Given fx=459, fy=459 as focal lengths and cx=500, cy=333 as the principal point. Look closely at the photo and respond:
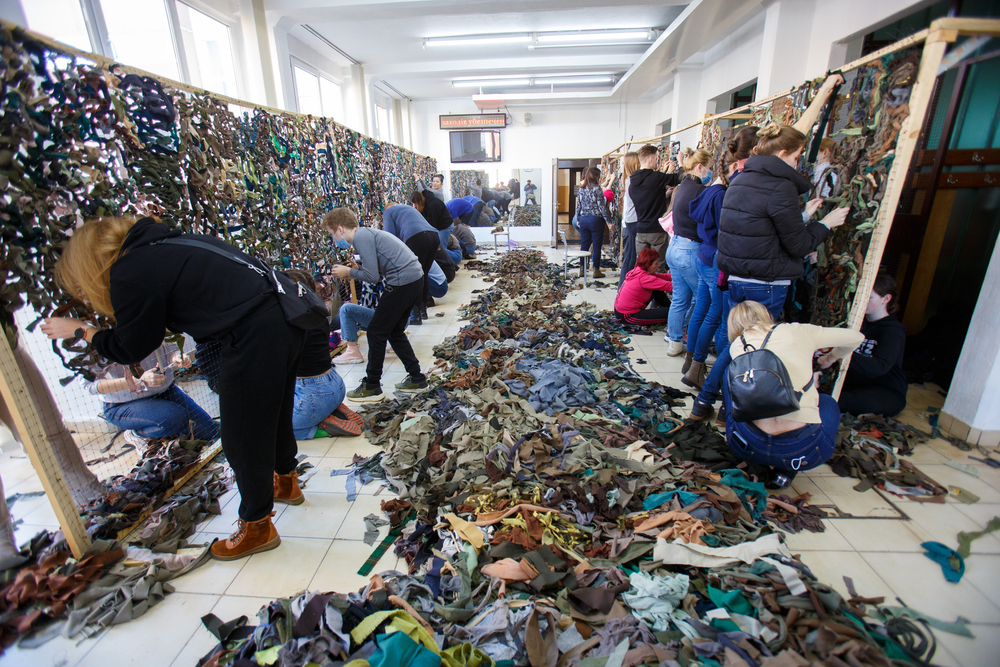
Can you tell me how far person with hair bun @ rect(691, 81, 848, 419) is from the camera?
2689 millimetres

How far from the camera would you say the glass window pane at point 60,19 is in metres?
3.39

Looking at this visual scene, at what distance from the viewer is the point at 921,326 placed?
13.9ft

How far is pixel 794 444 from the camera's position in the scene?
7.72ft

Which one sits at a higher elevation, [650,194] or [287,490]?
[650,194]

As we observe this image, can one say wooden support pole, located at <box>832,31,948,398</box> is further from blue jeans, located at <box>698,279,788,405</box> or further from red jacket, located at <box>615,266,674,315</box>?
red jacket, located at <box>615,266,674,315</box>

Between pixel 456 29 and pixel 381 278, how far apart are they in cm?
570

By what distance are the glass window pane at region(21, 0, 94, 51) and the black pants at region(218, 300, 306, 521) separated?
3154 millimetres

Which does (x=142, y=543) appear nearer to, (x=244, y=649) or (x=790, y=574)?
(x=244, y=649)

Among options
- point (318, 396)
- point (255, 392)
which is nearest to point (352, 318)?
Answer: point (318, 396)

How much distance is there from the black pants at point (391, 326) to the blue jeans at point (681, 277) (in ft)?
7.31

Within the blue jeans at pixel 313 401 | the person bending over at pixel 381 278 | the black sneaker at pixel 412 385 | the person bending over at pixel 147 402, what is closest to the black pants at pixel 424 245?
the person bending over at pixel 381 278

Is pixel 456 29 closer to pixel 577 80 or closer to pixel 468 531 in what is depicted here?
pixel 577 80

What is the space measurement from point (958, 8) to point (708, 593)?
4.40m

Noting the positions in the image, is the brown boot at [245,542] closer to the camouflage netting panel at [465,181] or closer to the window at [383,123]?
the window at [383,123]
